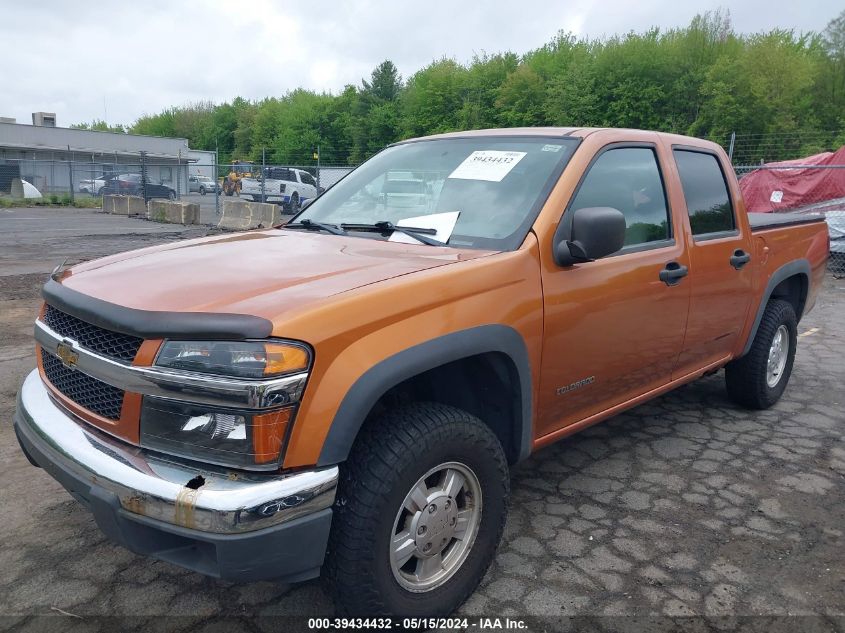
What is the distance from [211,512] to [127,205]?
82.3ft

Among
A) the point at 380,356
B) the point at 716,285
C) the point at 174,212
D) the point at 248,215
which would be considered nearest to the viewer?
the point at 380,356

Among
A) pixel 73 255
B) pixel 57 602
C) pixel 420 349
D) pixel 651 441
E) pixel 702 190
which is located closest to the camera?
pixel 420 349

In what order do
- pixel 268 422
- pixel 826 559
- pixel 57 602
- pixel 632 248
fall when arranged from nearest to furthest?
pixel 268 422 < pixel 57 602 < pixel 826 559 < pixel 632 248

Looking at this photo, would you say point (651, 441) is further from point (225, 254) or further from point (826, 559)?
point (225, 254)

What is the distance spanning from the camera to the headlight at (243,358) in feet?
6.22

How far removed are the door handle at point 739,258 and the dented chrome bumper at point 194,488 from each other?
3.01m

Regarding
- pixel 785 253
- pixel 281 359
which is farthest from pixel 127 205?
pixel 281 359

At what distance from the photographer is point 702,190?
396 cm

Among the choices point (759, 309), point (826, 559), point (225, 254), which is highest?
point (225, 254)

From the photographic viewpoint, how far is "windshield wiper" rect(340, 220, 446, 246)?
290 centimetres

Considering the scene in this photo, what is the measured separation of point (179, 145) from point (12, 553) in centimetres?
5866

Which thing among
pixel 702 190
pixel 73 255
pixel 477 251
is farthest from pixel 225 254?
pixel 73 255

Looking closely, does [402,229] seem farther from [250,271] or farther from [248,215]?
[248,215]

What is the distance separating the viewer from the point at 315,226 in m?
3.39
